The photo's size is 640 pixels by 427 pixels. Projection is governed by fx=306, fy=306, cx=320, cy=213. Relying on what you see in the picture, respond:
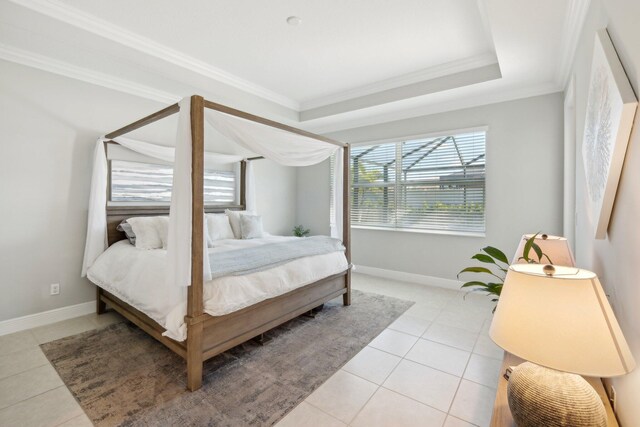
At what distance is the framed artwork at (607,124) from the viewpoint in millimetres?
1086

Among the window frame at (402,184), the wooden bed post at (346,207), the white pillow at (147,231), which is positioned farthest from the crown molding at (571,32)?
the white pillow at (147,231)

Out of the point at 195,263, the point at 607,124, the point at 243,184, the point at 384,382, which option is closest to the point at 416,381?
the point at 384,382

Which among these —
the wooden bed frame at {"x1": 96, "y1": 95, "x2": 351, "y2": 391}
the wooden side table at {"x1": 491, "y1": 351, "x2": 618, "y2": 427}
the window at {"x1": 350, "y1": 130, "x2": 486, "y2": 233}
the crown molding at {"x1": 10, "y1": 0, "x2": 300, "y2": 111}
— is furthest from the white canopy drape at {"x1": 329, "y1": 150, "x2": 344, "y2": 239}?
the wooden side table at {"x1": 491, "y1": 351, "x2": 618, "y2": 427}

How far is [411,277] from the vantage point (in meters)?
4.61

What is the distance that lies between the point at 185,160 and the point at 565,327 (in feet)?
6.77

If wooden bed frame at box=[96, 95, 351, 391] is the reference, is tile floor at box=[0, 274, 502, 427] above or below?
below

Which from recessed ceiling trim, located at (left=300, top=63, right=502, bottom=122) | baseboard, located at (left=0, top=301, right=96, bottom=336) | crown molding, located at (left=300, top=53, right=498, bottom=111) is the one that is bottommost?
baseboard, located at (left=0, top=301, right=96, bottom=336)

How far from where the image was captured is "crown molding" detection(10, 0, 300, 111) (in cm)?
247

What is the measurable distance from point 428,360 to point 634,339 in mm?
1631

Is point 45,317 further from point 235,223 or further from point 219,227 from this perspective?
point 235,223

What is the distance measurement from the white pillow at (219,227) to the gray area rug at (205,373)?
4.41ft

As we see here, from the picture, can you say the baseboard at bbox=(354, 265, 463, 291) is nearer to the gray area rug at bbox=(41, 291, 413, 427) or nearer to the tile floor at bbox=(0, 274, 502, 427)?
the tile floor at bbox=(0, 274, 502, 427)

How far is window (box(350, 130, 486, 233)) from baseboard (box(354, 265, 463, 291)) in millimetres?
712

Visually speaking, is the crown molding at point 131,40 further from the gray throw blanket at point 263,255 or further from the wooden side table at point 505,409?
the wooden side table at point 505,409
